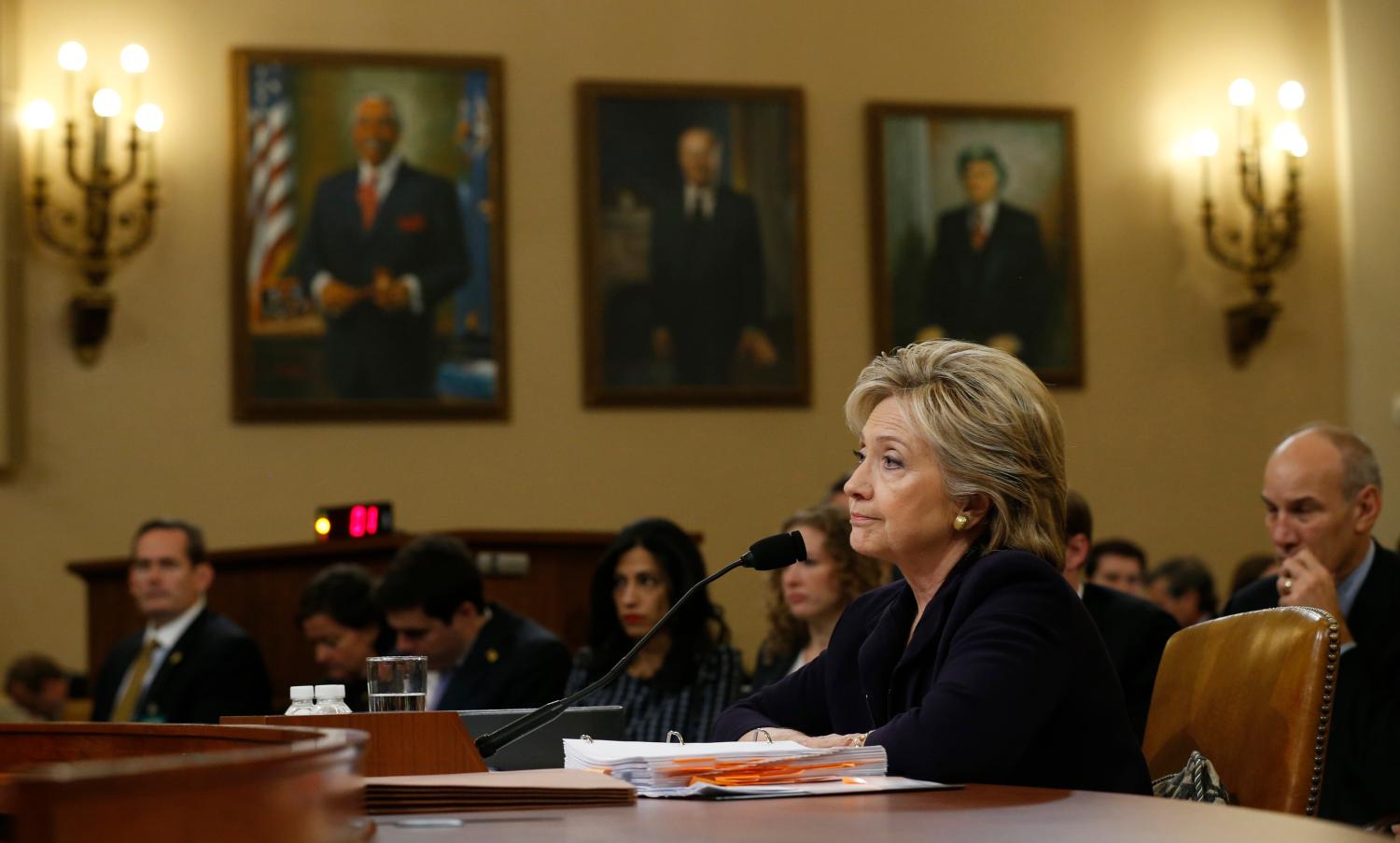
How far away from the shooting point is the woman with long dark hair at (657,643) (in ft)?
15.8

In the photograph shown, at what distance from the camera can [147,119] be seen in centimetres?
757

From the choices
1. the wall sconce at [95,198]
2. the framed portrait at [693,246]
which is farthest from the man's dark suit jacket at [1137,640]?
the wall sconce at [95,198]

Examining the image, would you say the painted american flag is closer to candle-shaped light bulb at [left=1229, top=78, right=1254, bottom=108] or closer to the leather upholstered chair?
candle-shaped light bulb at [left=1229, top=78, right=1254, bottom=108]

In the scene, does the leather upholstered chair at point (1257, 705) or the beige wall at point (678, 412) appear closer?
the leather upholstered chair at point (1257, 705)

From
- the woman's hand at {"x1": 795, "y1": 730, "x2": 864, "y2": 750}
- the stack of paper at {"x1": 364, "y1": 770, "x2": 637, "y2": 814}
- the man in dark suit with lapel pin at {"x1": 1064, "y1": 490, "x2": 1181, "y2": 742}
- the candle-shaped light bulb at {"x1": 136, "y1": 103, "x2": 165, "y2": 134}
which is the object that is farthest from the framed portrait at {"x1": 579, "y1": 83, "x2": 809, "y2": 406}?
the stack of paper at {"x1": 364, "y1": 770, "x2": 637, "y2": 814}

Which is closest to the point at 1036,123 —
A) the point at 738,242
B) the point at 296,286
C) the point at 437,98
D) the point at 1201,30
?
the point at 1201,30

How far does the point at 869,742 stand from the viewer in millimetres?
2195

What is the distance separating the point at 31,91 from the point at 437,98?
185 centimetres

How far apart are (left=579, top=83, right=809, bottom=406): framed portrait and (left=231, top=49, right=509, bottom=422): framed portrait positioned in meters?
0.50

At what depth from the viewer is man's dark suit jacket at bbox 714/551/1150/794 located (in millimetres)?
2184

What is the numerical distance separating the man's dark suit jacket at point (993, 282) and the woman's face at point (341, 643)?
3.86 meters

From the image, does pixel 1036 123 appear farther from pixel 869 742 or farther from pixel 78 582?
pixel 869 742

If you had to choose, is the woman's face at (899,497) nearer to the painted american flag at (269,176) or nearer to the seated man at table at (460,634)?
Result: the seated man at table at (460,634)

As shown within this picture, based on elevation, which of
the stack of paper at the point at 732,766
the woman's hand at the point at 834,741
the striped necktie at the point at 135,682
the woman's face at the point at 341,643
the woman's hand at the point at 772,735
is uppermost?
the stack of paper at the point at 732,766
